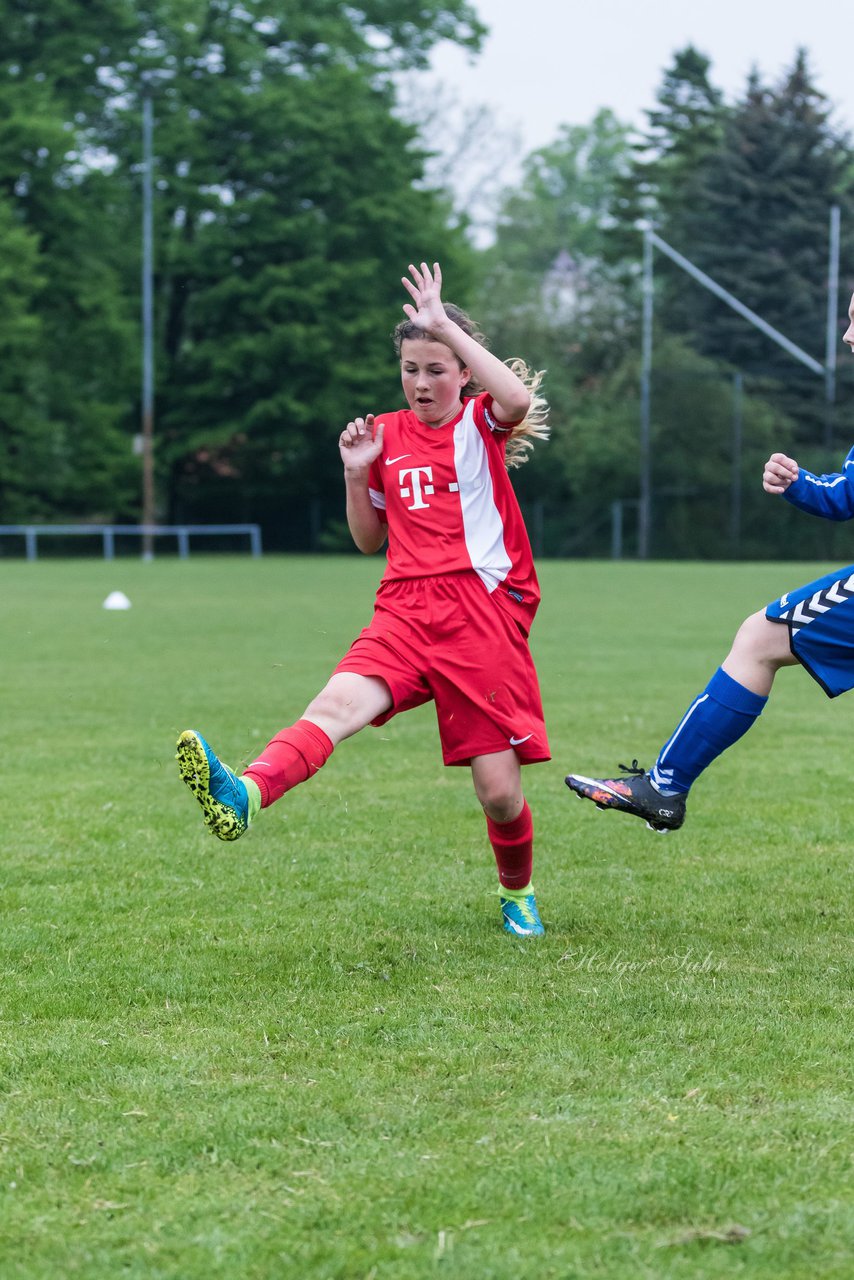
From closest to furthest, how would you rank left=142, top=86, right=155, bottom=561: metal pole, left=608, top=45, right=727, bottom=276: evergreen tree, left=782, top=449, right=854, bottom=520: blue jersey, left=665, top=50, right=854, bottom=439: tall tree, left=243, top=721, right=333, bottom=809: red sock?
left=243, top=721, right=333, bottom=809: red sock
left=782, top=449, right=854, bottom=520: blue jersey
left=142, top=86, right=155, bottom=561: metal pole
left=665, top=50, right=854, bottom=439: tall tree
left=608, top=45, right=727, bottom=276: evergreen tree

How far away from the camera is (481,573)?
15.5 feet

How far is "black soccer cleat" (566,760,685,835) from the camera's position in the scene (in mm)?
4590

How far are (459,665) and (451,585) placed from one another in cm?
25

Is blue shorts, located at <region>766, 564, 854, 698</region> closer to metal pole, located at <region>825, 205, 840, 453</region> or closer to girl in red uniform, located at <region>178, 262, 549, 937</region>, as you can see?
girl in red uniform, located at <region>178, 262, 549, 937</region>

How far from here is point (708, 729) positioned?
179 inches

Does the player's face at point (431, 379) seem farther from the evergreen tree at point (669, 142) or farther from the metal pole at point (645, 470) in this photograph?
the evergreen tree at point (669, 142)

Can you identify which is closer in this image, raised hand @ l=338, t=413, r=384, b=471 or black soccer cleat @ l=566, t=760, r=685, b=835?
black soccer cleat @ l=566, t=760, r=685, b=835

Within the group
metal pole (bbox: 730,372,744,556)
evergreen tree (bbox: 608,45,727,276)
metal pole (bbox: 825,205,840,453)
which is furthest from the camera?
evergreen tree (bbox: 608,45,727,276)

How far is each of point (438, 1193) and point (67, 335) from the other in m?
44.3

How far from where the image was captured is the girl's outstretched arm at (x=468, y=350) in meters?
4.59

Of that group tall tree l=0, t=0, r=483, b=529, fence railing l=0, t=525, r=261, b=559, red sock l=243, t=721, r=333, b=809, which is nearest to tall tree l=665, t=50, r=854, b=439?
tall tree l=0, t=0, r=483, b=529

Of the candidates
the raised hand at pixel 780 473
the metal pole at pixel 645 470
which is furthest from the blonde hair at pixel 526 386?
the metal pole at pixel 645 470

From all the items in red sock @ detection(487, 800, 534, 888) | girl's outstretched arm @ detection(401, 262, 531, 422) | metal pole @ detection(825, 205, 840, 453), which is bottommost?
red sock @ detection(487, 800, 534, 888)

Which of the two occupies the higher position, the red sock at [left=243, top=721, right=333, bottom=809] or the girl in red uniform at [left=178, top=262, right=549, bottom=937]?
the girl in red uniform at [left=178, top=262, right=549, bottom=937]
